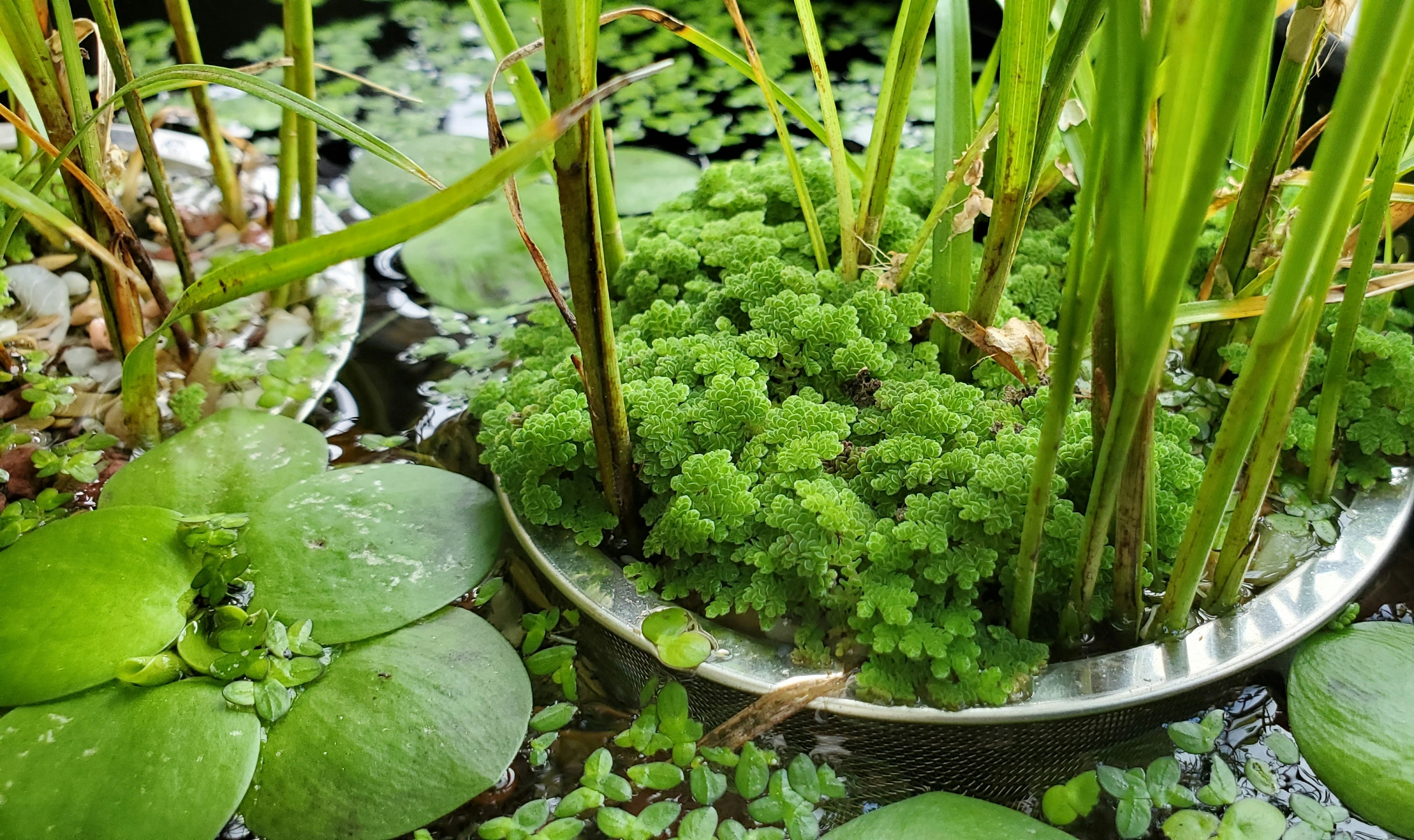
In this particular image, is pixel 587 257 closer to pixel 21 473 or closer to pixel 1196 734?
pixel 1196 734

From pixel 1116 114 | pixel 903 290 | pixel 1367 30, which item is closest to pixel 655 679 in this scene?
pixel 903 290

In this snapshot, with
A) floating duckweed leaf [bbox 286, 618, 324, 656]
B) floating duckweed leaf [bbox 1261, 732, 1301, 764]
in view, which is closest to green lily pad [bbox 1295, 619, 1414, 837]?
floating duckweed leaf [bbox 1261, 732, 1301, 764]

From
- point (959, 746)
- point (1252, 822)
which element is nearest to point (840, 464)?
point (959, 746)

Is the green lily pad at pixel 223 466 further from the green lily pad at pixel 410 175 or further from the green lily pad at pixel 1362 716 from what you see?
the green lily pad at pixel 1362 716

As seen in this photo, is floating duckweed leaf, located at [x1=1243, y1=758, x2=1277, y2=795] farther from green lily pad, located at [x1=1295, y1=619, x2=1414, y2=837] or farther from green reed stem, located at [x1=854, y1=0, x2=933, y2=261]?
green reed stem, located at [x1=854, y1=0, x2=933, y2=261]

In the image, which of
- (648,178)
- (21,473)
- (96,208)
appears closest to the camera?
(96,208)

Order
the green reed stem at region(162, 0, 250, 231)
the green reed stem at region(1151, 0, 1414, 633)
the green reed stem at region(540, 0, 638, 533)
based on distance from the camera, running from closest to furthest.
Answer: the green reed stem at region(1151, 0, 1414, 633), the green reed stem at region(540, 0, 638, 533), the green reed stem at region(162, 0, 250, 231)
